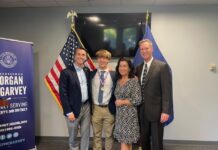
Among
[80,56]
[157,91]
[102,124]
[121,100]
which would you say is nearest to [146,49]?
[157,91]

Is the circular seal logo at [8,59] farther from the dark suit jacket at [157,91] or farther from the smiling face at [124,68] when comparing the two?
the dark suit jacket at [157,91]

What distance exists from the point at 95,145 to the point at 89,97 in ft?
2.13

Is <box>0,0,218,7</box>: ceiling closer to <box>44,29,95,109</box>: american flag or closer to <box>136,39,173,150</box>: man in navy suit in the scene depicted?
<box>44,29,95,109</box>: american flag

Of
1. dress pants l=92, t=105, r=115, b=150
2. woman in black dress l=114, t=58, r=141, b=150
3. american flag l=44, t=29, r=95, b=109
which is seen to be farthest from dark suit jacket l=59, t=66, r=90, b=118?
american flag l=44, t=29, r=95, b=109

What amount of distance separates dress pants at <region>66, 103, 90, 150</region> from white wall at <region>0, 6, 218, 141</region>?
1.48 m

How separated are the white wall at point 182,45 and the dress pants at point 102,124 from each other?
1458mm

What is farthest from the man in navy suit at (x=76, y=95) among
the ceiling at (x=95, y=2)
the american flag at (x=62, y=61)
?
the ceiling at (x=95, y=2)

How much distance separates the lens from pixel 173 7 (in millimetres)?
3787

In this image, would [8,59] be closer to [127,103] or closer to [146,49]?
[127,103]

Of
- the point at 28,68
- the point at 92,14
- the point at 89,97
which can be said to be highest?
the point at 92,14

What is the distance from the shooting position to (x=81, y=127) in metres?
2.98

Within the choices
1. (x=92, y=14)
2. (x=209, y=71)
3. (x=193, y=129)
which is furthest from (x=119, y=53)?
(x=193, y=129)

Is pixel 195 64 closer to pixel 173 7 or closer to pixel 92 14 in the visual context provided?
pixel 173 7

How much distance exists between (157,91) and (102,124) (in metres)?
0.89
